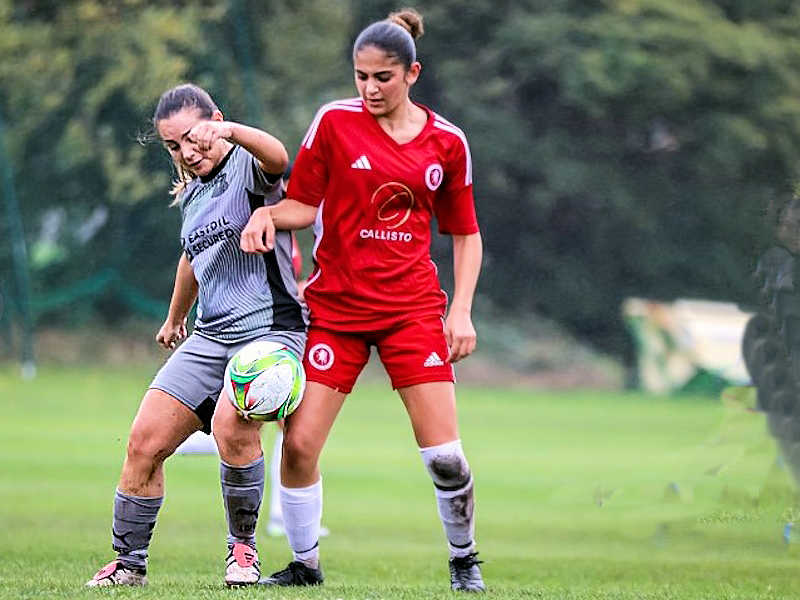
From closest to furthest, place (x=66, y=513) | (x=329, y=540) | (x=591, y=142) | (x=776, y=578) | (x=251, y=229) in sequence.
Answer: (x=251, y=229) → (x=776, y=578) → (x=329, y=540) → (x=66, y=513) → (x=591, y=142)

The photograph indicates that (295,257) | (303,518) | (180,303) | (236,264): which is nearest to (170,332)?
(180,303)

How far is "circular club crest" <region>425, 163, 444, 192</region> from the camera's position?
4941 mm

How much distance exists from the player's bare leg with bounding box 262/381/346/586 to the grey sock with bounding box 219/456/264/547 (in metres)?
0.12

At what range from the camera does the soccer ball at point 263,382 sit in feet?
15.6

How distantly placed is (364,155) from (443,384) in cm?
79

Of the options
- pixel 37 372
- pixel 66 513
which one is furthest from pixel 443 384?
pixel 37 372

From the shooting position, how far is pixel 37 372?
17453 mm

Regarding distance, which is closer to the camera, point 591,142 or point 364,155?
point 364,155

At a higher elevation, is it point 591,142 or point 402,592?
point 591,142

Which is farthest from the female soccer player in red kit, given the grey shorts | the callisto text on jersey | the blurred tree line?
the blurred tree line

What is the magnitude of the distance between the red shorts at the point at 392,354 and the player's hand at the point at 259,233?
395 mm

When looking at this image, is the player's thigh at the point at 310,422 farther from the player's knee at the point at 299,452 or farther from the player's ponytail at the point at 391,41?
the player's ponytail at the point at 391,41

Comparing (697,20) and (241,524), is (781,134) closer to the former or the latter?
(697,20)

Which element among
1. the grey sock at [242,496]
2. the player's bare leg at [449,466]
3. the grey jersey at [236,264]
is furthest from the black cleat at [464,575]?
the grey jersey at [236,264]
